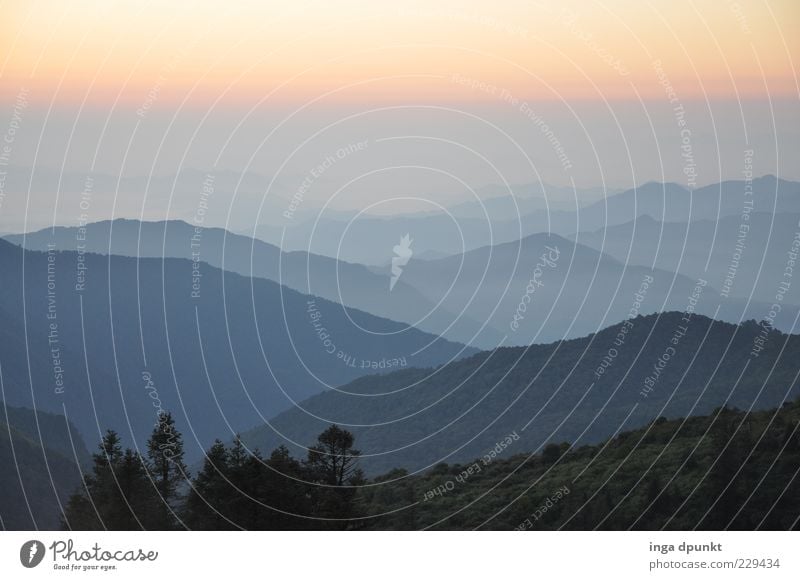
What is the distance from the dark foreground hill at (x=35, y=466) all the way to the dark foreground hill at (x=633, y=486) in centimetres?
1121

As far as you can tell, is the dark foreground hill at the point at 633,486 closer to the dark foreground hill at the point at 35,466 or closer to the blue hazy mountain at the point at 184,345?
the blue hazy mountain at the point at 184,345

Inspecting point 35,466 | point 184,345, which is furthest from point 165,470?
point 35,466

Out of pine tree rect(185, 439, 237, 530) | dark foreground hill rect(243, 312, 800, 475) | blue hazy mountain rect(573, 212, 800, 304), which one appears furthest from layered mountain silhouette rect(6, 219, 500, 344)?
pine tree rect(185, 439, 237, 530)

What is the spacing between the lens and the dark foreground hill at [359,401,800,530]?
34219 millimetres

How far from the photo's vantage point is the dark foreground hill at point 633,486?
112 feet

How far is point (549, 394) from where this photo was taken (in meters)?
48.5

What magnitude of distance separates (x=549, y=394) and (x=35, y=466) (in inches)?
766

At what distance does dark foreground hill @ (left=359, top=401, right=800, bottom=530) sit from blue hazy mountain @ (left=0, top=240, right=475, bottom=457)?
19.7 feet

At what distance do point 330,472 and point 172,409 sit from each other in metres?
5.82

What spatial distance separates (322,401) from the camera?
149 ft

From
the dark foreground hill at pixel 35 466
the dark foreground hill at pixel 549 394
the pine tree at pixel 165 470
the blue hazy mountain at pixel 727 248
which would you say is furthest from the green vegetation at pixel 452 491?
the dark foreground hill at pixel 35 466

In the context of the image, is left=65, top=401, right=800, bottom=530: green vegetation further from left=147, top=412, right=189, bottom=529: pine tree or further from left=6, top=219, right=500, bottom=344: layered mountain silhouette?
left=6, top=219, right=500, bottom=344: layered mountain silhouette

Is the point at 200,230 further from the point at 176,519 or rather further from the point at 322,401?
the point at 176,519

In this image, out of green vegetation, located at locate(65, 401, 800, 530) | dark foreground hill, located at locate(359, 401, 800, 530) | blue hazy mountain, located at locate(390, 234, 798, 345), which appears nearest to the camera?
green vegetation, located at locate(65, 401, 800, 530)
